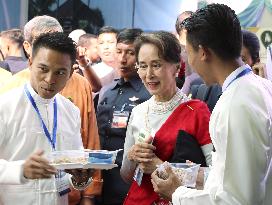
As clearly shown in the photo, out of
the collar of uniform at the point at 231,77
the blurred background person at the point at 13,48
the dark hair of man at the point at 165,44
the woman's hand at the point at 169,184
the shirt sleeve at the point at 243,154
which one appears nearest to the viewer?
the shirt sleeve at the point at 243,154

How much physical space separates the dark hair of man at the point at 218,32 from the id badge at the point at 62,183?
109 centimetres

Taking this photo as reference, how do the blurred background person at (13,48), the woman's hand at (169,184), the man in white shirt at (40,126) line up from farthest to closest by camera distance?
the blurred background person at (13,48) → the man in white shirt at (40,126) → the woman's hand at (169,184)

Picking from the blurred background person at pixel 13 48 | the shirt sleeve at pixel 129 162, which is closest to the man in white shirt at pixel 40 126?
the shirt sleeve at pixel 129 162

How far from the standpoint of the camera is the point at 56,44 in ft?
9.37

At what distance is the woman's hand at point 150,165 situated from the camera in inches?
106

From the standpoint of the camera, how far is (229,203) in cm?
181

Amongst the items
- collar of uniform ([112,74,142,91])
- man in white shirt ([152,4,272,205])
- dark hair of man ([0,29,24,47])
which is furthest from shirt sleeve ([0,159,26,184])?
dark hair of man ([0,29,24,47])

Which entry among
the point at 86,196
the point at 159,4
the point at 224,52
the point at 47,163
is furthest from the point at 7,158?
the point at 159,4

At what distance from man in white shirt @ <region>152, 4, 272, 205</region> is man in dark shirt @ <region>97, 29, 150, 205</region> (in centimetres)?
148

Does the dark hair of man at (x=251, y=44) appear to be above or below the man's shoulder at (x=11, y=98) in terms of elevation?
above

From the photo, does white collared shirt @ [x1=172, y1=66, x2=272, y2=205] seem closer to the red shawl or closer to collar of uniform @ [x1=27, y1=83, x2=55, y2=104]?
the red shawl

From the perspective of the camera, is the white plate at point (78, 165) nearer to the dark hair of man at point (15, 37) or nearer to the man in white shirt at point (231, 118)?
the man in white shirt at point (231, 118)

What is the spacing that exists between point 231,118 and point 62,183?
1.25m

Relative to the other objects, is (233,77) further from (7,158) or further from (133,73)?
(133,73)
